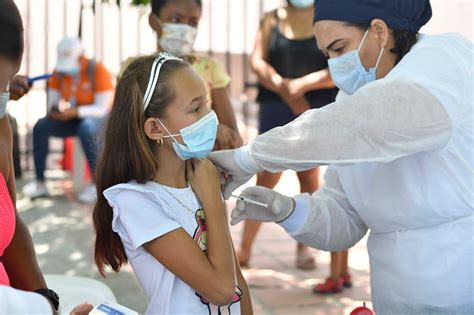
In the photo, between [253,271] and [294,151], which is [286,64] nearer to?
[253,271]

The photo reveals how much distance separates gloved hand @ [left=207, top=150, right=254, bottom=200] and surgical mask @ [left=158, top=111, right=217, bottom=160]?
0.24ft

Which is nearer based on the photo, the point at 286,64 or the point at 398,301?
the point at 398,301

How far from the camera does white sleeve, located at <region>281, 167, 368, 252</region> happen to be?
2564mm

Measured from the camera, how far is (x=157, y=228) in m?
2.07

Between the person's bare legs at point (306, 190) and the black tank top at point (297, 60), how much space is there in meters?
0.42

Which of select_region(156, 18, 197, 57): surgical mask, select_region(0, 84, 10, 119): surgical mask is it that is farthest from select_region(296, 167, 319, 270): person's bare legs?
select_region(0, 84, 10, 119): surgical mask

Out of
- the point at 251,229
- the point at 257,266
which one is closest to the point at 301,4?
the point at 251,229

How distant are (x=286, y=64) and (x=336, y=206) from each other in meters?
2.12

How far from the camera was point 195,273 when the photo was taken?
2062mm

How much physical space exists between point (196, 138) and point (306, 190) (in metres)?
2.46

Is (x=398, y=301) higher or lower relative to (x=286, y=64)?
lower

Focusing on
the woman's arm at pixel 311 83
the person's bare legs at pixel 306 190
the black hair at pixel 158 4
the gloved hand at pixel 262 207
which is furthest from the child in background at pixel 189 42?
the gloved hand at pixel 262 207

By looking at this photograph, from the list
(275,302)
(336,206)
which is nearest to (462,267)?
(336,206)

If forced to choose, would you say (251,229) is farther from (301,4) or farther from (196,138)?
(196,138)
